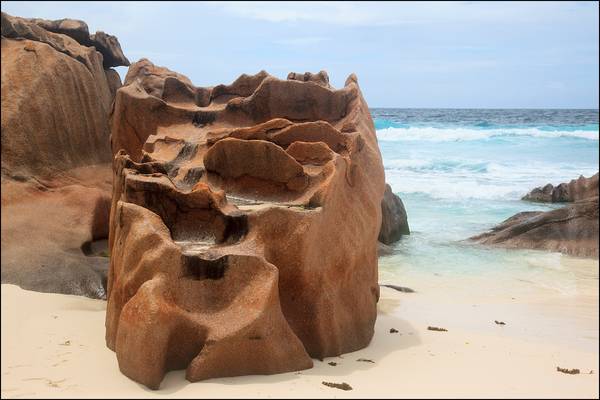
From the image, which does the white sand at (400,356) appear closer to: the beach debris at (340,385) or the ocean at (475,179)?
the beach debris at (340,385)

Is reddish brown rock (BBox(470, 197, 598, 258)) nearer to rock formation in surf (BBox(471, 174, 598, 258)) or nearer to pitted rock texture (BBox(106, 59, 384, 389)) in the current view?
rock formation in surf (BBox(471, 174, 598, 258))

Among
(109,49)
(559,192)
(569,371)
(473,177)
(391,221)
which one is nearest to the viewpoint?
(569,371)

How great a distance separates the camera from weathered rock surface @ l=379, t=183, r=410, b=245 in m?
11.0

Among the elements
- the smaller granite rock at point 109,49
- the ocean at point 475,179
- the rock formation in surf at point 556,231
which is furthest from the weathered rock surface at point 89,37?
the rock formation in surf at point 556,231

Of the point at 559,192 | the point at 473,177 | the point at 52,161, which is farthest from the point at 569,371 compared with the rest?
the point at 473,177

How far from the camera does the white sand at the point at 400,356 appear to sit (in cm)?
386

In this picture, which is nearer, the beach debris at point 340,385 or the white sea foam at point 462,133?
the beach debris at point 340,385

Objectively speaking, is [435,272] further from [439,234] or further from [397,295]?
[439,234]

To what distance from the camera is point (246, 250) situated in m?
4.48

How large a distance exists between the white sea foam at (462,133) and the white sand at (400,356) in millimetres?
28585

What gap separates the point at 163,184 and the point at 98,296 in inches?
72.4

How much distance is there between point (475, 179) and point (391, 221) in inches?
418

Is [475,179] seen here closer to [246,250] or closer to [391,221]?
[391,221]

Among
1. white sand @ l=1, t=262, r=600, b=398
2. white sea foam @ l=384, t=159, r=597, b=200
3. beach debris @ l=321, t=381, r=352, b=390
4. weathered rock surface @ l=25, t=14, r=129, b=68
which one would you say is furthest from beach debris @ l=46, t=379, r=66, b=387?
white sea foam @ l=384, t=159, r=597, b=200
